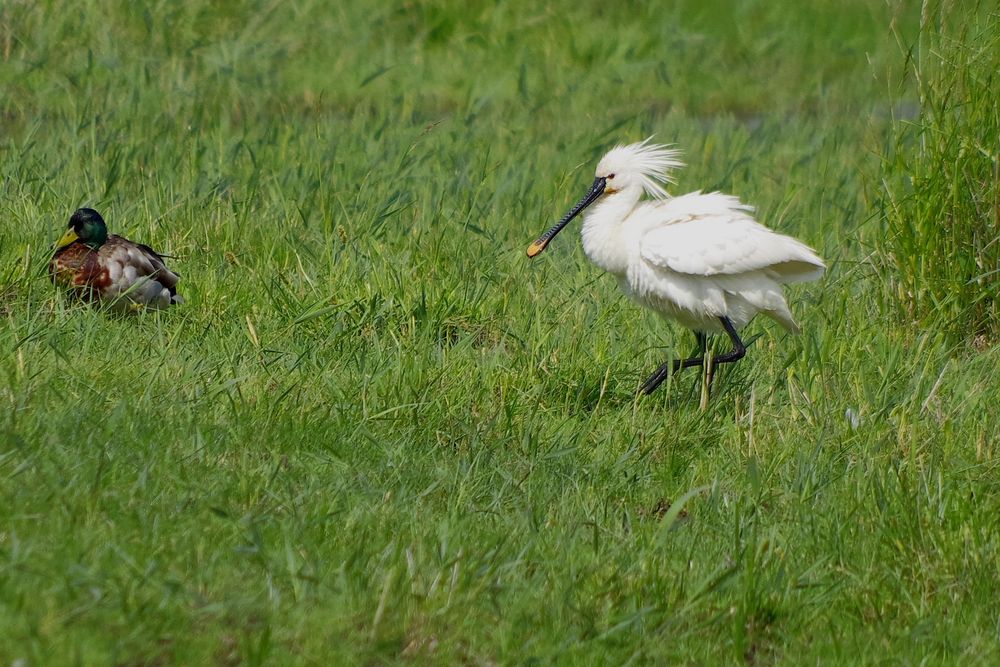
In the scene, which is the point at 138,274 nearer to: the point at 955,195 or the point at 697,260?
the point at 697,260

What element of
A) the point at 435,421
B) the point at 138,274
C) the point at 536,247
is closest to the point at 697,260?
the point at 536,247

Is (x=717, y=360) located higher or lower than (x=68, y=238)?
lower

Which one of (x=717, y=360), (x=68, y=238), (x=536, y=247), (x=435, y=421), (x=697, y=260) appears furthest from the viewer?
(x=536, y=247)

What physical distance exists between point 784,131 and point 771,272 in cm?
426

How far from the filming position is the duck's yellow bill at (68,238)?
577 cm

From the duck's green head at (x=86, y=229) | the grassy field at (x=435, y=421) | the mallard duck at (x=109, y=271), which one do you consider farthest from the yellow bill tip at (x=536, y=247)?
the duck's green head at (x=86, y=229)

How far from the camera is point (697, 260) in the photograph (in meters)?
5.37

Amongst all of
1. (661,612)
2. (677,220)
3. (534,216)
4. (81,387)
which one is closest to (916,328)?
(677,220)

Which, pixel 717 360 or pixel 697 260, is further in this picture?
pixel 717 360

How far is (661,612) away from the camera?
374cm

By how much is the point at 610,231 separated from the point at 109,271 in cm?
198

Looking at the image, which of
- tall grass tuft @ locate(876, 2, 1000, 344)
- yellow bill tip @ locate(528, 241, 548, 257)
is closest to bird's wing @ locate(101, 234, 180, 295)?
yellow bill tip @ locate(528, 241, 548, 257)

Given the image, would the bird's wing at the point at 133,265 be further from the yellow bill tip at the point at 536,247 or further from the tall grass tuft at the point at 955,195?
the tall grass tuft at the point at 955,195

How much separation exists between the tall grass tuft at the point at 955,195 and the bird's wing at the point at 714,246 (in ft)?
2.58
